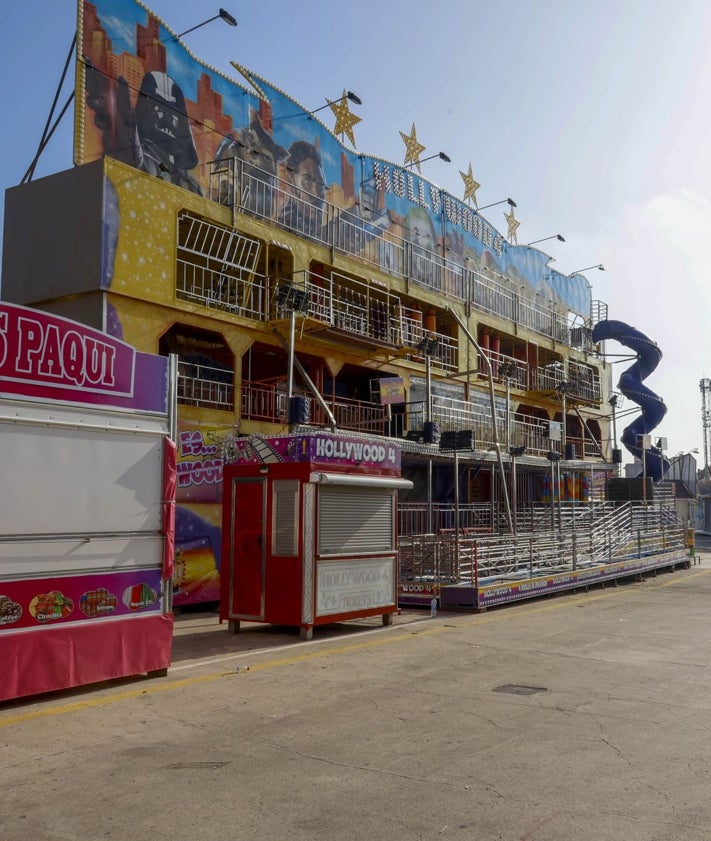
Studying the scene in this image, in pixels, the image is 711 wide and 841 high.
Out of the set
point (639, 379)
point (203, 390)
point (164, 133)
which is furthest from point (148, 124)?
point (639, 379)

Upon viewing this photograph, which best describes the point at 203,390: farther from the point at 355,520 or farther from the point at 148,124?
the point at 355,520

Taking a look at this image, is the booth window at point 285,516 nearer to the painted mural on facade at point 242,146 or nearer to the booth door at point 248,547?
the booth door at point 248,547

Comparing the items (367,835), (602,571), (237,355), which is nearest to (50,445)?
(367,835)

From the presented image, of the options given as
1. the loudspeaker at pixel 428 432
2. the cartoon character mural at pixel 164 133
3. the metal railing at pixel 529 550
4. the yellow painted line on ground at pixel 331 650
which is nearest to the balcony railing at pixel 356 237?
the cartoon character mural at pixel 164 133

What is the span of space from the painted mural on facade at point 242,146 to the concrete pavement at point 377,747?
13134 millimetres

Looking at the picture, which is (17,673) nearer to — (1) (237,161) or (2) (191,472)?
(2) (191,472)

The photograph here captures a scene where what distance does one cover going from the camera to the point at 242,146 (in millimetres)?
22797

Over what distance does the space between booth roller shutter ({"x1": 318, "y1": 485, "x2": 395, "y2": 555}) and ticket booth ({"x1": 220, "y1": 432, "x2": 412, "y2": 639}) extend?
0.6 inches

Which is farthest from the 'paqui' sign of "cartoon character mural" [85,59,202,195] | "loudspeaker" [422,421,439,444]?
"loudspeaker" [422,421,439,444]

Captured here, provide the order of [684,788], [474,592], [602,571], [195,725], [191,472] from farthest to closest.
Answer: [602,571], [191,472], [474,592], [195,725], [684,788]

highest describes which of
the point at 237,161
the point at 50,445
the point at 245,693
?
the point at 237,161

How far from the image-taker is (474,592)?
16.5 m

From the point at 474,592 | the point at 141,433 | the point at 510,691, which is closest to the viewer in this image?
the point at 510,691

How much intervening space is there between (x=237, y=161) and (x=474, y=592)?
1228cm
